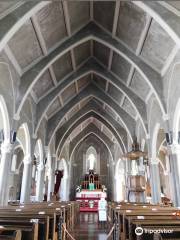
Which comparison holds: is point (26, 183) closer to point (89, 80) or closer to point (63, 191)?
point (89, 80)

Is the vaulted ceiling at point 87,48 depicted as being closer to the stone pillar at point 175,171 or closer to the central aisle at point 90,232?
the stone pillar at point 175,171

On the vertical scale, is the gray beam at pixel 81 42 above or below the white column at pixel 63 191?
above

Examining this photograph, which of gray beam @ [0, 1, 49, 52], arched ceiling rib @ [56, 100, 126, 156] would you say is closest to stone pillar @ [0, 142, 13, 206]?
gray beam @ [0, 1, 49, 52]

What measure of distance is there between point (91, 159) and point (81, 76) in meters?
15.0

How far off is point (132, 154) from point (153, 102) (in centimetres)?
352

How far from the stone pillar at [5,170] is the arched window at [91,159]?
1766cm

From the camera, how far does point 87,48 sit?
14.8m

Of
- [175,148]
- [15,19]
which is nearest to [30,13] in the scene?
[15,19]

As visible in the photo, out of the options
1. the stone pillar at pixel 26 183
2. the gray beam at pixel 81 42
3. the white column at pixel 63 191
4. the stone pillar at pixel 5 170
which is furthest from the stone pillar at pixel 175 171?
the white column at pixel 63 191

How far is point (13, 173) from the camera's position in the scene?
2470 centimetres

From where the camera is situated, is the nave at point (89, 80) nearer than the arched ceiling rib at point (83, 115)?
Yes

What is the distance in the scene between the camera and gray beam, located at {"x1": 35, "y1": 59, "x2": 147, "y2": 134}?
50.5ft

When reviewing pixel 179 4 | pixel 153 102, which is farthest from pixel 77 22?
pixel 153 102

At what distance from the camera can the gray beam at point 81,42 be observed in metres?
12.4
